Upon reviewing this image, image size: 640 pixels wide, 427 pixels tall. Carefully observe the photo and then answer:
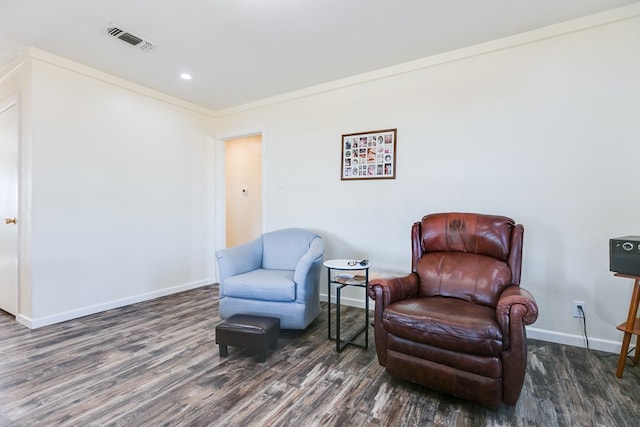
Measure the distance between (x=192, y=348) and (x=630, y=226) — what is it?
339 cm

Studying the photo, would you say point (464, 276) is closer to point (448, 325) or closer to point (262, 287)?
point (448, 325)

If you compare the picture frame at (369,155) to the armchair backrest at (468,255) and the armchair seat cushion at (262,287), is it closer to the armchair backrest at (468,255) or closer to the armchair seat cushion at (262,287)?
the armchair backrest at (468,255)

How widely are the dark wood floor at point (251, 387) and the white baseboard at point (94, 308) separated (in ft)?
0.52

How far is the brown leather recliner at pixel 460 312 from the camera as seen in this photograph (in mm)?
1518

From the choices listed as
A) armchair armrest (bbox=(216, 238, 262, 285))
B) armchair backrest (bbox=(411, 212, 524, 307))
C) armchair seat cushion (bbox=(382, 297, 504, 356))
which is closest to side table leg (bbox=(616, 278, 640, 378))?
armchair backrest (bbox=(411, 212, 524, 307))

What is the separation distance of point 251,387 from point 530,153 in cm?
272

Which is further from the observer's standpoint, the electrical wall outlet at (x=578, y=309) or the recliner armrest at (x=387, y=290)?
the electrical wall outlet at (x=578, y=309)

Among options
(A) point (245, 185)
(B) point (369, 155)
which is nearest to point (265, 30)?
(B) point (369, 155)

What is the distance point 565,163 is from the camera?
233 centimetres

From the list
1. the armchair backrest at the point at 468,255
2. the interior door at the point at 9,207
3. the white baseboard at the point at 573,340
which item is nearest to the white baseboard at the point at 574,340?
the white baseboard at the point at 573,340

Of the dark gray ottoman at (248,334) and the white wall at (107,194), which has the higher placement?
the white wall at (107,194)

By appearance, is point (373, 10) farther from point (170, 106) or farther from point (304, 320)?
point (170, 106)

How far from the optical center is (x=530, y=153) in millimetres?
2443

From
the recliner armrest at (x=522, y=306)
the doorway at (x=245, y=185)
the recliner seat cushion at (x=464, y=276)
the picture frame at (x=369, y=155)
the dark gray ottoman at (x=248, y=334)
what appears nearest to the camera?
the recliner armrest at (x=522, y=306)
